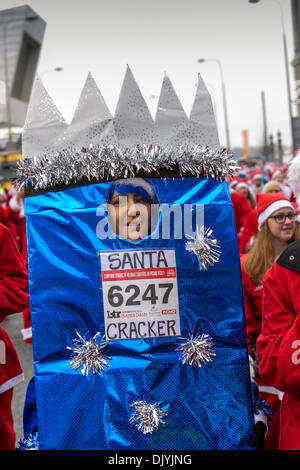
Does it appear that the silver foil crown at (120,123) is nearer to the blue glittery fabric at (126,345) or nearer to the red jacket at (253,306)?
the blue glittery fabric at (126,345)

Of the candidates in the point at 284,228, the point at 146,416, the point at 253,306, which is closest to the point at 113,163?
the point at 146,416

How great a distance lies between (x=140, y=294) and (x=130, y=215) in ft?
1.02

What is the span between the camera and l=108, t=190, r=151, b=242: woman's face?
6.23 ft

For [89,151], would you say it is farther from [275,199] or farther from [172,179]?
[275,199]

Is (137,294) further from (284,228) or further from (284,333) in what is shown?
(284,228)

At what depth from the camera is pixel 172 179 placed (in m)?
1.92

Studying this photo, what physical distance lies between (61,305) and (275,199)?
90.3 inches

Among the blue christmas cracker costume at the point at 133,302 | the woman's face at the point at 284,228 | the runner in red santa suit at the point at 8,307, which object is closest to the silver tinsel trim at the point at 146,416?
the blue christmas cracker costume at the point at 133,302

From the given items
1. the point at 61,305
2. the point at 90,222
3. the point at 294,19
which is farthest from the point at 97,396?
the point at 294,19

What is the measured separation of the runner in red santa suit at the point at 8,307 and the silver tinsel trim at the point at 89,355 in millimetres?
549

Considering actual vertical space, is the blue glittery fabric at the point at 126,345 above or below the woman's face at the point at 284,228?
below

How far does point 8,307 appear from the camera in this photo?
228 cm

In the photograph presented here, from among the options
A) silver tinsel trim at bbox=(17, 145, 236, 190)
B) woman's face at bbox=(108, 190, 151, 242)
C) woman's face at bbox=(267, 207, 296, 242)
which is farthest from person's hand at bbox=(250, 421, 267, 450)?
woman's face at bbox=(267, 207, 296, 242)

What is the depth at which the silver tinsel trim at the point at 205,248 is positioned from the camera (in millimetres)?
1879
